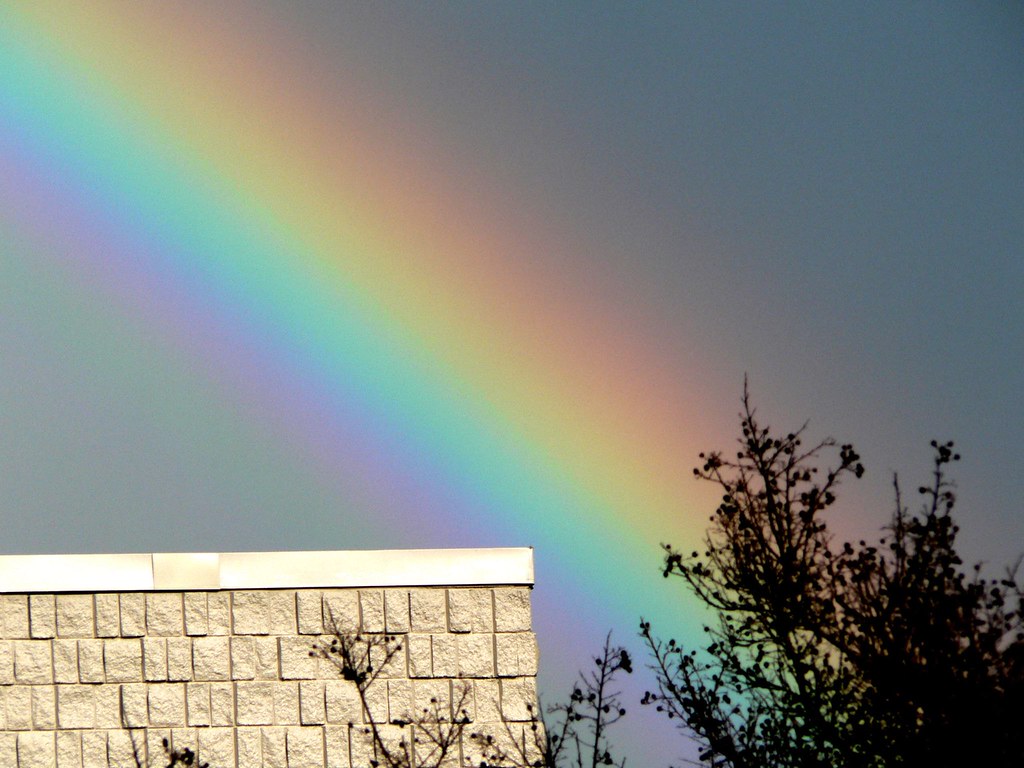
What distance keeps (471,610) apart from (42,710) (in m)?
2.91

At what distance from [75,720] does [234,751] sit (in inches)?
42.3

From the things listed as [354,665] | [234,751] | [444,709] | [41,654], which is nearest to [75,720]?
[41,654]

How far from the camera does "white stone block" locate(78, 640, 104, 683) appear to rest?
28.5 feet

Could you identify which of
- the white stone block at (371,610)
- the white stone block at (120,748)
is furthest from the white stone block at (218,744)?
the white stone block at (371,610)

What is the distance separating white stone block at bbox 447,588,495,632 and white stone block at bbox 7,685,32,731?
2.83 m

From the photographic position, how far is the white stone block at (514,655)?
348 inches

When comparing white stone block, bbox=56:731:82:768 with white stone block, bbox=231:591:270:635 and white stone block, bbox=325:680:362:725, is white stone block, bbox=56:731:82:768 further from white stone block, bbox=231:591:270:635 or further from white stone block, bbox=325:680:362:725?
white stone block, bbox=325:680:362:725

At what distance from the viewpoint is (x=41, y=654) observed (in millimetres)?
8672

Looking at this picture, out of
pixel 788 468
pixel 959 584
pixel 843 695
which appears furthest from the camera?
pixel 788 468

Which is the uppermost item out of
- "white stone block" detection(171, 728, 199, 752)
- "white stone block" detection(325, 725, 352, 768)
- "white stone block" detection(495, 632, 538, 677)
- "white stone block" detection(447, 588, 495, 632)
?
"white stone block" detection(447, 588, 495, 632)

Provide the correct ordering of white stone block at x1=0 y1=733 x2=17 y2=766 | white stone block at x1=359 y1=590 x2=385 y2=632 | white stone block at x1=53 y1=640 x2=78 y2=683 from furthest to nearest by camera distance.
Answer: white stone block at x1=359 y1=590 x2=385 y2=632
white stone block at x1=53 y1=640 x2=78 y2=683
white stone block at x1=0 y1=733 x2=17 y2=766

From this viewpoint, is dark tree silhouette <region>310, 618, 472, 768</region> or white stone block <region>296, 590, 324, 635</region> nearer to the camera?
dark tree silhouette <region>310, 618, 472, 768</region>

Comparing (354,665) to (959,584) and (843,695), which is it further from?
(959,584)

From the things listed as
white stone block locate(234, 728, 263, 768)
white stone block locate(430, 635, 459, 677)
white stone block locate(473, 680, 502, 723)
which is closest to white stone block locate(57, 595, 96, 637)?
white stone block locate(234, 728, 263, 768)
